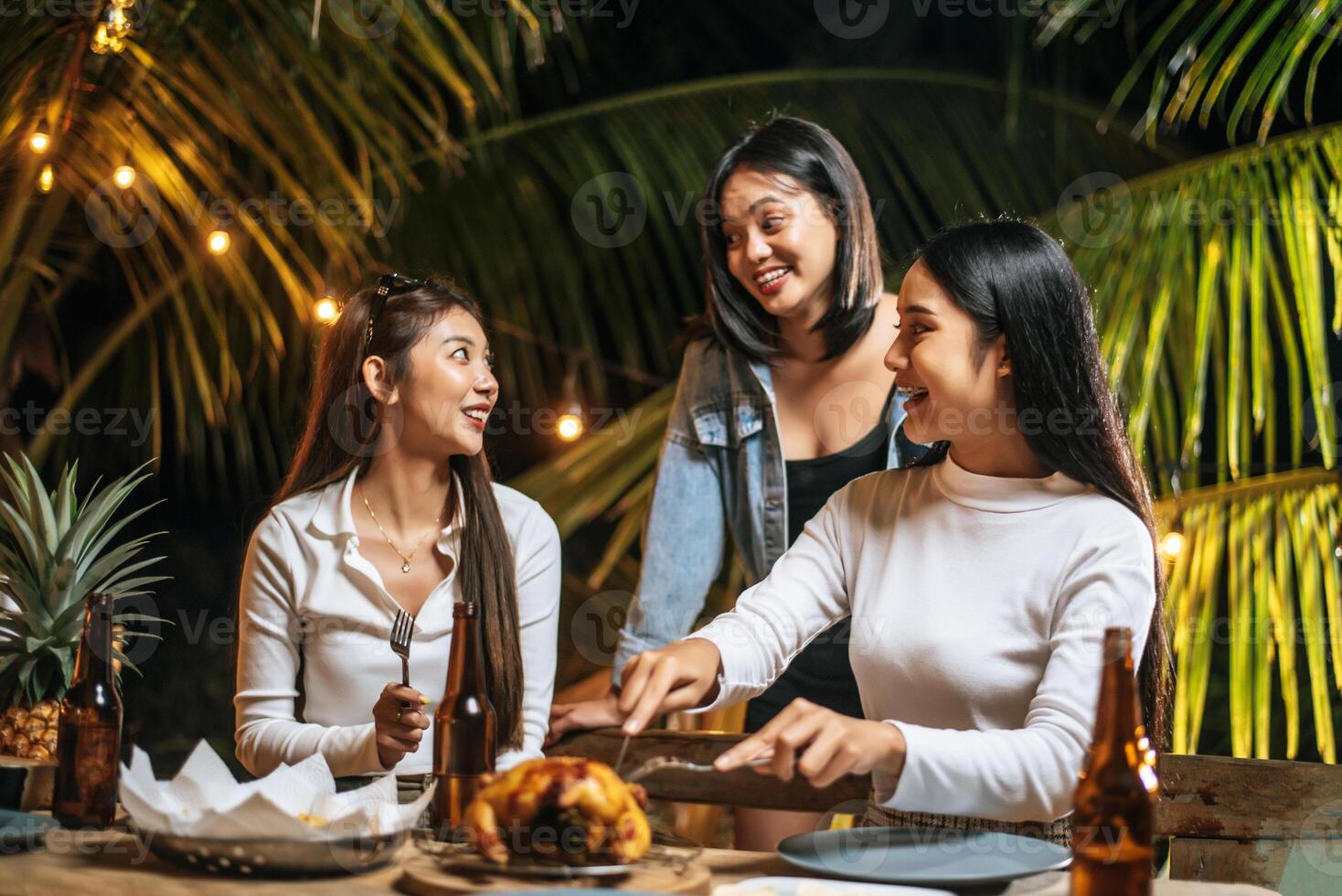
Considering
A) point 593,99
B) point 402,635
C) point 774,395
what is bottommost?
point 402,635

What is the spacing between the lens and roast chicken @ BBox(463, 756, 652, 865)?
3.83ft

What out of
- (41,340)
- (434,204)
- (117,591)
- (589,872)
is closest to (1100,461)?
(589,872)

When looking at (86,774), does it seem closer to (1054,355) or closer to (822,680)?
(1054,355)

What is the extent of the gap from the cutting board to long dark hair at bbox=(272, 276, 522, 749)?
886 mm

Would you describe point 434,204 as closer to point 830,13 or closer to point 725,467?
point 830,13

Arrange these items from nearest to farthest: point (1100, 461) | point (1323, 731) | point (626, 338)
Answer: point (1100, 461) → point (1323, 731) → point (626, 338)

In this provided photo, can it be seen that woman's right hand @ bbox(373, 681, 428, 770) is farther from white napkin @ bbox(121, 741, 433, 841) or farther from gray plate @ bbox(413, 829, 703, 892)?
gray plate @ bbox(413, 829, 703, 892)

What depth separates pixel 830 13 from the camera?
4.68 meters

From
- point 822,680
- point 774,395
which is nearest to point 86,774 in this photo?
point 822,680

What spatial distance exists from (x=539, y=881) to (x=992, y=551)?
2.51 ft

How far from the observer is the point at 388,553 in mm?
2074

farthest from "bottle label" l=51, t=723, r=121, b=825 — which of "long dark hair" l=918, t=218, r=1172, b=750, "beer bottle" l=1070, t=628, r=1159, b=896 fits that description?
"long dark hair" l=918, t=218, r=1172, b=750

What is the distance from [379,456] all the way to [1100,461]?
1.09 meters

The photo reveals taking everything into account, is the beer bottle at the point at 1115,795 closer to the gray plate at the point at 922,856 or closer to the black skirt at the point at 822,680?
the gray plate at the point at 922,856
